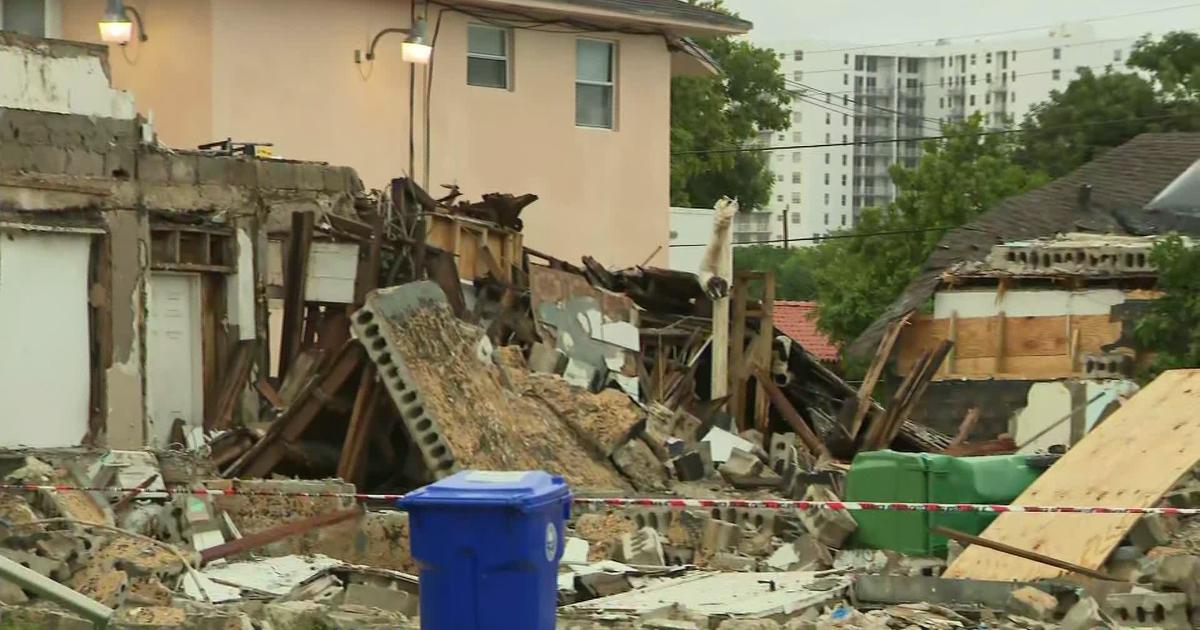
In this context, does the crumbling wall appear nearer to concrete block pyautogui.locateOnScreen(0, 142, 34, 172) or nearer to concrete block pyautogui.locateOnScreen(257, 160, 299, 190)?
concrete block pyautogui.locateOnScreen(0, 142, 34, 172)

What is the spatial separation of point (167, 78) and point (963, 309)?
1168cm

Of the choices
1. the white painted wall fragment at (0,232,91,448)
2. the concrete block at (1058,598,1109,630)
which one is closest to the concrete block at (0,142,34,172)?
the white painted wall fragment at (0,232,91,448)

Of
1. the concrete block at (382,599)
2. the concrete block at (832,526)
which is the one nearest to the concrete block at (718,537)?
the concrete block at (832,526)

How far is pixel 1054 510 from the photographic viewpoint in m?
13.7

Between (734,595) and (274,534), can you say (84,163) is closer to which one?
(274,534)

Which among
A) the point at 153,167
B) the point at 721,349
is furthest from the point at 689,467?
the point at 153,167

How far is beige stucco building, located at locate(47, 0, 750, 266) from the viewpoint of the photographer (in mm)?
27578

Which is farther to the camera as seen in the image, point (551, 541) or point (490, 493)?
point (551, 541)

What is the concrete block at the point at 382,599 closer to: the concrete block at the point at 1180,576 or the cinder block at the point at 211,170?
the concrete block at the point at 1180,576

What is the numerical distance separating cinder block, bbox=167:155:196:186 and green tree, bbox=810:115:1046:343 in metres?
25.8

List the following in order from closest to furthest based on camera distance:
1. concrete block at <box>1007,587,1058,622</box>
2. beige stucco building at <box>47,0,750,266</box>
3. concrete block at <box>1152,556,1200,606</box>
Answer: concrete block at <box>1007,587,1058,622</box>, concrete block at <box>1152,556,1200,606</box>, beige stucco building at <box>47,0,750,266</box>

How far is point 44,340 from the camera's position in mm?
17453

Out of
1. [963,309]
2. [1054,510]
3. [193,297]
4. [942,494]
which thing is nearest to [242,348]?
[193,297]

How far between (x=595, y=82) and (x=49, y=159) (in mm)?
15000
